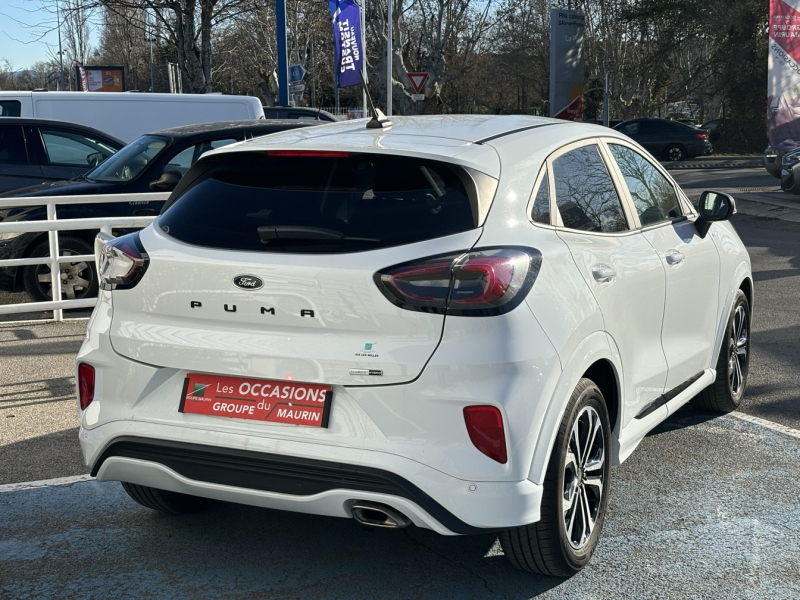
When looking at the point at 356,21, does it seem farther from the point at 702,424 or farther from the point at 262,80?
the point at 262,80

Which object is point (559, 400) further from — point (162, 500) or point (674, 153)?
point (674, 153)

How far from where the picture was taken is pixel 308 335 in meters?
3.23

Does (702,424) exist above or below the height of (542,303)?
below

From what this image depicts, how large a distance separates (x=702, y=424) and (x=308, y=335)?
3.13 m

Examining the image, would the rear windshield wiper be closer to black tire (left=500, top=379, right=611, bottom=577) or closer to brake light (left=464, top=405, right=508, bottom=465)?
brake light (left=464, top=405, right=508, bottom=465)

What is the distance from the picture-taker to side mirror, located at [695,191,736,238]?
16.4 ft

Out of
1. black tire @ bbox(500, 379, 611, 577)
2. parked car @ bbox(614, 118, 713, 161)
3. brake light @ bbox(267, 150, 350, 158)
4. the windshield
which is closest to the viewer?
black tire @ bbox(500, 379, 611, 577)

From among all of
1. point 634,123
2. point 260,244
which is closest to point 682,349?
point 260,244

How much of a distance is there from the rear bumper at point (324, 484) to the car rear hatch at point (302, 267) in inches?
10.8

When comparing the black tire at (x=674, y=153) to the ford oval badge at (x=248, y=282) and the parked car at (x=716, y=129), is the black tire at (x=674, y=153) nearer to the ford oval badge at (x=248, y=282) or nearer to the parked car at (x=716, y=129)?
the parked car at (x=716, y=129)

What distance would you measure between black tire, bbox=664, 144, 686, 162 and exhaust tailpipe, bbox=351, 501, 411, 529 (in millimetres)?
32223

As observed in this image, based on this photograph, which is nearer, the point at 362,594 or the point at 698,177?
the point at 362,594

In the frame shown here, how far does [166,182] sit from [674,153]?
1088 inches

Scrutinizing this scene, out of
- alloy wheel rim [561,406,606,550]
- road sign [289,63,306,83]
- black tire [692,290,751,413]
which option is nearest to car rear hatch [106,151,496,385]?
alloy wheel rim [561,406,606,550]
